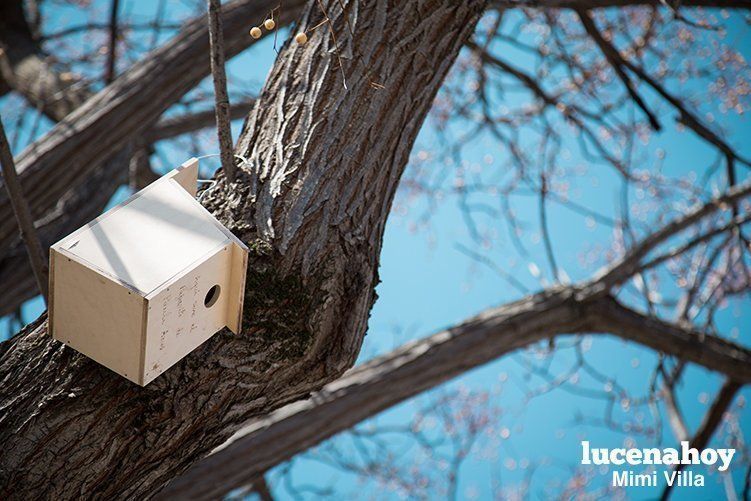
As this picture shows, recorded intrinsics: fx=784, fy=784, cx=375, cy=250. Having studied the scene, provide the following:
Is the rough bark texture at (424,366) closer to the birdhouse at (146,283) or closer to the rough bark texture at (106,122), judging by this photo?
the birdhouse at (146,283)

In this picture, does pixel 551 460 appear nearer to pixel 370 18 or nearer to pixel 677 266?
pixel 677 266

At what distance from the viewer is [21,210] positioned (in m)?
1.70

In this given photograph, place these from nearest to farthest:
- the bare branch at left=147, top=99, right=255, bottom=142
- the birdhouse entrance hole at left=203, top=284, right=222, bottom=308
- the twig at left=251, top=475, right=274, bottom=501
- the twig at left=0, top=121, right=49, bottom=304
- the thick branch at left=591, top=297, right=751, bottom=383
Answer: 1. the birdhouse entrance hole at left=203, top=284, right=222, bottom=308
2. the twig at left=0, top=121, right=49, bottom=304
3. the twig at left=251, top=475, right=274, bottom=501
4. the thick branch at left=591, top=297, right=751, bottom=383
5. the bare branch at left=147, top=99, right=255, bottom=142

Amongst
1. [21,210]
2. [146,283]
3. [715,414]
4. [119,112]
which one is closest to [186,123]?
[119,112]

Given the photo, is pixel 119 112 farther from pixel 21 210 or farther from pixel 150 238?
pixel 150 238

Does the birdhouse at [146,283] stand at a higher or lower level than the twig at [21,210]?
higher

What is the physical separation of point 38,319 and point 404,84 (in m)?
0.87

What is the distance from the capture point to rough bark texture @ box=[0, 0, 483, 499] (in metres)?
1.27

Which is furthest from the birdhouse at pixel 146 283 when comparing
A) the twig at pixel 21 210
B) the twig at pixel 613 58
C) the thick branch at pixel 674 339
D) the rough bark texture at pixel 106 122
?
the thick branch at pixel 674 339

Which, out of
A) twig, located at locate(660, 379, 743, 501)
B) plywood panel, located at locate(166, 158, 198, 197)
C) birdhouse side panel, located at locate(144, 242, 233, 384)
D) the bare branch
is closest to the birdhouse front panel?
birdhouse side panel, located at locate(144, 242, 233, 384)

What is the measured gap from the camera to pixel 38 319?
1444 mm

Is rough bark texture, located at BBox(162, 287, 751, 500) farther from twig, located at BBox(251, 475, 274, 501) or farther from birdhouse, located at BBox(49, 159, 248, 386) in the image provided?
birdhouse, located at BBox(49, 159, 248, 386)

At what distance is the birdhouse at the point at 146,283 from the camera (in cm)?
128

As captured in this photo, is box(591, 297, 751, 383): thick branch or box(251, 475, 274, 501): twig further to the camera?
box(591, 297, 751, 383): thick branch
